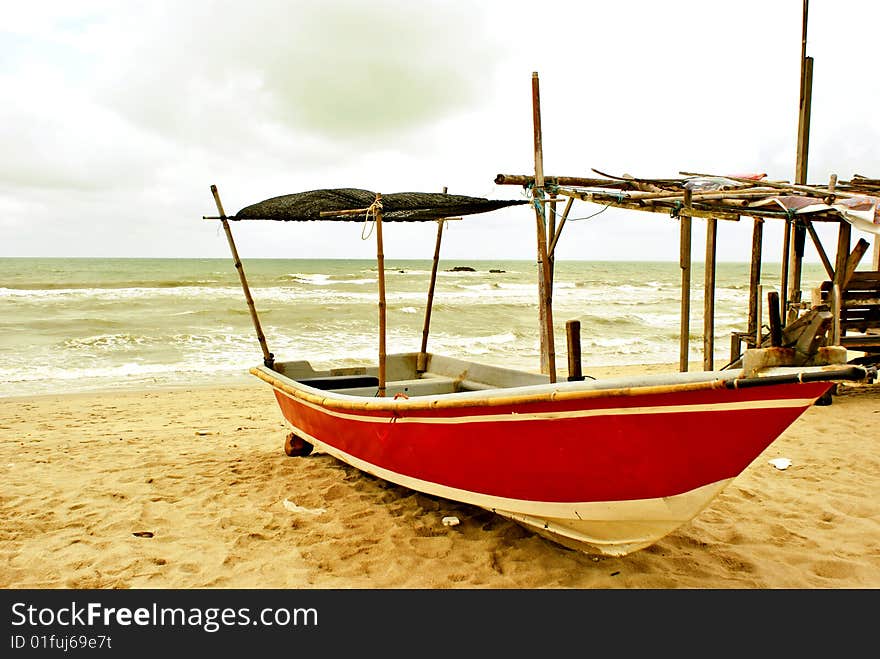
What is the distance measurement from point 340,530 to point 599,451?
203cm

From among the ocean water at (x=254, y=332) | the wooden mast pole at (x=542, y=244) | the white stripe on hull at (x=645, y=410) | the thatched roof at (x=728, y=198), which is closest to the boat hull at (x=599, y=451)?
the white stripe on hull at (x=645, y=410)

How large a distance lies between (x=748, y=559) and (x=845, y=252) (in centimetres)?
546

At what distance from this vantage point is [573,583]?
3570 millimetres

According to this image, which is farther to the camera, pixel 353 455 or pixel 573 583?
pixel 353 455

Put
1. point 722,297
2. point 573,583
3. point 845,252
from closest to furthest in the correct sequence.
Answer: point 573,583 < point 845,252 < point 722,297

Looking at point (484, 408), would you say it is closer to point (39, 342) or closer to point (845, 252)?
point (845, 252)

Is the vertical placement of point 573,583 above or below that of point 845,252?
below

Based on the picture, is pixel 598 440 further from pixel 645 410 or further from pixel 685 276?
pixel 685 276

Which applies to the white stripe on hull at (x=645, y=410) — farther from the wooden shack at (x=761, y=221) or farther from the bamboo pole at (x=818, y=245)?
the bamboo pole at (x=818, y=245)

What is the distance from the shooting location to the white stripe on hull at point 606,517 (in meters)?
3.15

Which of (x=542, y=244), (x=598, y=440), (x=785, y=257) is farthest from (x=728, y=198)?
(x=598, y=440)

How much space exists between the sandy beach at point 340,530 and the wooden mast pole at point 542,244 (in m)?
1.47

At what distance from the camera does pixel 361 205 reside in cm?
514
